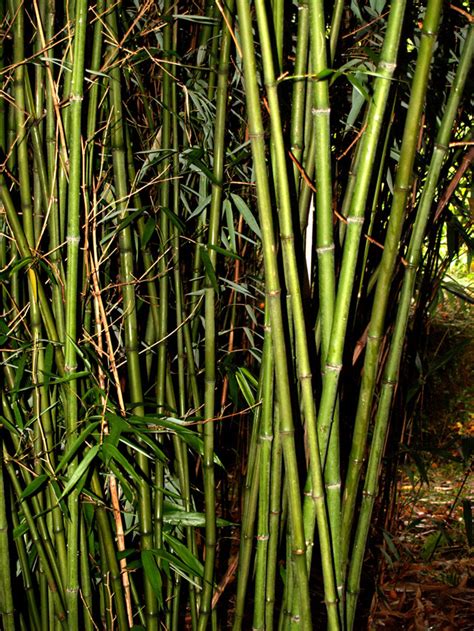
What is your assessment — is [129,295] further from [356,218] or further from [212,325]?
[356,218]

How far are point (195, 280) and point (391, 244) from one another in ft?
1.92

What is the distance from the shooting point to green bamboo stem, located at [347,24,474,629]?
3.04ft

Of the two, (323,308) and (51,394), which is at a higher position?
(323,308)

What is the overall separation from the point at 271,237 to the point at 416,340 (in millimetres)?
1475

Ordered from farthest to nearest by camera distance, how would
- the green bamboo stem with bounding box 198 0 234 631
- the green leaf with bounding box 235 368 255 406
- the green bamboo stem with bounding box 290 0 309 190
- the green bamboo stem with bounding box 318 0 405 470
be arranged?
the green leaf with bounding box 235 368 255 406
the green bamboo stem with bounding box 198 0 234 631
the green bamboo stem with bounding box 290 0 309 190
the green bamboo stem with bounding box 318 0 405 470

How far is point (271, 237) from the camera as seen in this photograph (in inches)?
31.8

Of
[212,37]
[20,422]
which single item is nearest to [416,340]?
[212,37]

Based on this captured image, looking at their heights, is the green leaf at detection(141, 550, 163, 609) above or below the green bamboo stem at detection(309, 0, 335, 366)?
below

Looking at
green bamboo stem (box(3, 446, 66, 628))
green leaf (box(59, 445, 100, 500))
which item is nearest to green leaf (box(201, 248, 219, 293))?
green leaf (box(59, 445, 100, 500))

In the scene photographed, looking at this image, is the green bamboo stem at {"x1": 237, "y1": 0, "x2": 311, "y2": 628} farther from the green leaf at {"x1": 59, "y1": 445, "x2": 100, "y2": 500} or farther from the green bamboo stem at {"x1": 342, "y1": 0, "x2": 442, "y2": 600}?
the green leaf at {"x1": 59, "y1": 445, "x2": 100, "y2": 500}

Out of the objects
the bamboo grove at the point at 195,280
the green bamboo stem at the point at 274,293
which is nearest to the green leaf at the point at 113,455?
the bamboo grove at the point at 195,280

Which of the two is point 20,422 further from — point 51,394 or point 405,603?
point 405,603

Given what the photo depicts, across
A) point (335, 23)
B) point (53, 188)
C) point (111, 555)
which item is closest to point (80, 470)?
point (111, 555)

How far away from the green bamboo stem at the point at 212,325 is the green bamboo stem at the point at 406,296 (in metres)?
Answer: 0.28
